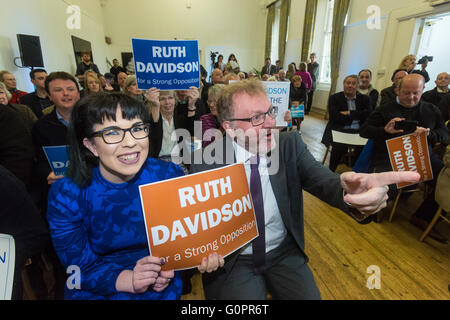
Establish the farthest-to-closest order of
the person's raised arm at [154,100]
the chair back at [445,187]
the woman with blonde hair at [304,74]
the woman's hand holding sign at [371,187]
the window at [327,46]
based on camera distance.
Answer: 1. the window at [327,46]
2. the woman with blonde hair at [304,74]
3. the person's raised arm at [154,100]
4. the chair back at [445,187]
5. the woman's hand holding sign at [371,187]

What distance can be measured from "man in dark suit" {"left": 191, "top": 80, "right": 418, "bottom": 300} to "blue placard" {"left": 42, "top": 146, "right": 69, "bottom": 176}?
811 millimetres

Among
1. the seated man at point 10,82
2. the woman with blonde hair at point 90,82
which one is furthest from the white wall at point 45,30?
the woman with blonde hair at point 90,82

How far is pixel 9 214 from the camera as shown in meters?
0.93

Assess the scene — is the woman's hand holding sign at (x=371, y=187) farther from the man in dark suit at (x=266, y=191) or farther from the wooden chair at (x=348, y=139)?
the wooden chair at (x=348, y=139)

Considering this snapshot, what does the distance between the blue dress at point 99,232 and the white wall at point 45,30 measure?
493 centimetres

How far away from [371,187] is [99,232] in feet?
3.70

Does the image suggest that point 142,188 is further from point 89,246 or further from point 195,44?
point 195,44

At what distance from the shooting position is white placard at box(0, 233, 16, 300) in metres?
0.75

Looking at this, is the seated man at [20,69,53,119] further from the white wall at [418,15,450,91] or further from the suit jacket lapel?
the white wall at [418,15,450,91]

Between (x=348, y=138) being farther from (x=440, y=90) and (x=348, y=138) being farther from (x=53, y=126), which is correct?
(x=53, y=126)

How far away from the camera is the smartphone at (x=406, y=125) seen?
2.09m

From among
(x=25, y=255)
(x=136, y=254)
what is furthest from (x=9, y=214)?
(x=136, y=254)

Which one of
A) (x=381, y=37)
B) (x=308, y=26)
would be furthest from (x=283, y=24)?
(x=381, y=37)

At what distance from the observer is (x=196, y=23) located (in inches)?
469
